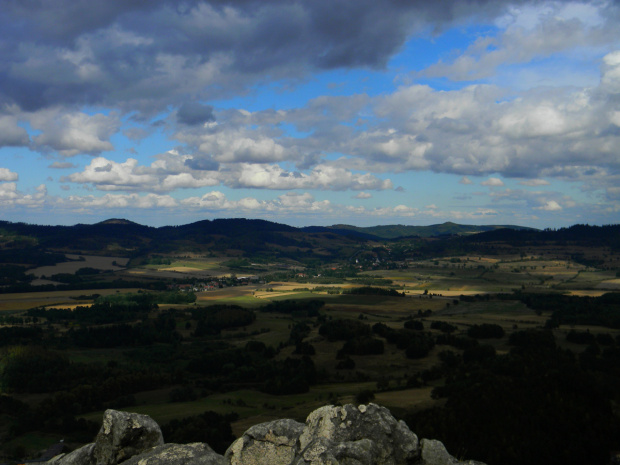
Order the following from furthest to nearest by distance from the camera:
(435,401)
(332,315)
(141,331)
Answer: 1. (332,315)
2. (141,331)
3. (435,401)

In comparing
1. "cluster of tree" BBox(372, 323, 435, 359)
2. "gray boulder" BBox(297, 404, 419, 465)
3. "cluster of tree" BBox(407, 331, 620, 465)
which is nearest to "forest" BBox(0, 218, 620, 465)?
"cluster of tree" BBox(407, 331, 620, 465)

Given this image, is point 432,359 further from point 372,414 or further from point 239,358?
point 372,414

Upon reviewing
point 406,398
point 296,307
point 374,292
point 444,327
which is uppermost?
point 406,398

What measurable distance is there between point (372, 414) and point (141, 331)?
124m

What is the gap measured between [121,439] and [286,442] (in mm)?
4534

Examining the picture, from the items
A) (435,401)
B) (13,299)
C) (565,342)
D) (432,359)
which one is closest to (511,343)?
(565,342)

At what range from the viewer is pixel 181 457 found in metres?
11.2

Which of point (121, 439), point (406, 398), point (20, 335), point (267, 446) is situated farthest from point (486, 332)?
point (20, 335)

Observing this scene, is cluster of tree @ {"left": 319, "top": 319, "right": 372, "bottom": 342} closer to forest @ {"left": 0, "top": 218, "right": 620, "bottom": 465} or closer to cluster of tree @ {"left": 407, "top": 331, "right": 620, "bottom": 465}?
forest @ {"left": 0, "top": 218, "right": 620, "bottom": 465}

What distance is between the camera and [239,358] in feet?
321

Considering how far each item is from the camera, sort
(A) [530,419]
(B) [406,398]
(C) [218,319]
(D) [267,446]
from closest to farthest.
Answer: (D) [267,446], (A) [530,419], (B) [406,398], (C) [218,319]

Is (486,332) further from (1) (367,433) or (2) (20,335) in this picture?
(2) (20,335)

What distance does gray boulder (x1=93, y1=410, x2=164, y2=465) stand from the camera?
1286 centimetres

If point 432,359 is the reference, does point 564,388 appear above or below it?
above
